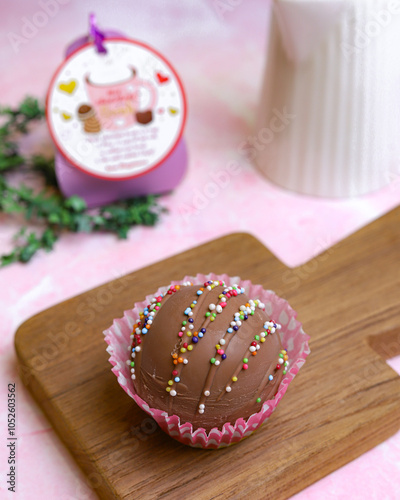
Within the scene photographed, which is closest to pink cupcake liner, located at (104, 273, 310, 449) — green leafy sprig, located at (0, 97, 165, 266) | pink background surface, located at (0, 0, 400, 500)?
pink background surface, located at (0, 0, 400, 500)

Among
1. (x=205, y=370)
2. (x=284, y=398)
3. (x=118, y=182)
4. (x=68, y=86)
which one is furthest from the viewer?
(x=118, y=182)

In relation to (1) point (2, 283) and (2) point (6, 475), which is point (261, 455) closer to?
(2) point (6, 475)

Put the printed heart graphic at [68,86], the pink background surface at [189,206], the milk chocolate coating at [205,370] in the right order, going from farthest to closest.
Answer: the printed heart graphic at [68,86] → the pink background surface at [189,206] → the milk chocolate coating at [205,370]

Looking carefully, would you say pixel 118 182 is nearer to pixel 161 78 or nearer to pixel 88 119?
pixel 88 119

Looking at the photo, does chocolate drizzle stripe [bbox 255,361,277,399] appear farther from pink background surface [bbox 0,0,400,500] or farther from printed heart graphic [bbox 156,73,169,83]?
printed heart graphic [bbox 156,73,169,83]

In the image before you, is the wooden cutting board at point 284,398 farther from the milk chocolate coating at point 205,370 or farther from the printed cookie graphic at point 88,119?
the printed cookie graphic at point 88,119

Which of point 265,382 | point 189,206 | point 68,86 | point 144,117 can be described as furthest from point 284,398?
point 68,86

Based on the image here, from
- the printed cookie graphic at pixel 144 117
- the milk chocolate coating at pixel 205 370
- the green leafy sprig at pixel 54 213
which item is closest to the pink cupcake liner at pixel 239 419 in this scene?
the milk chocolate coating at pixel 205 370
